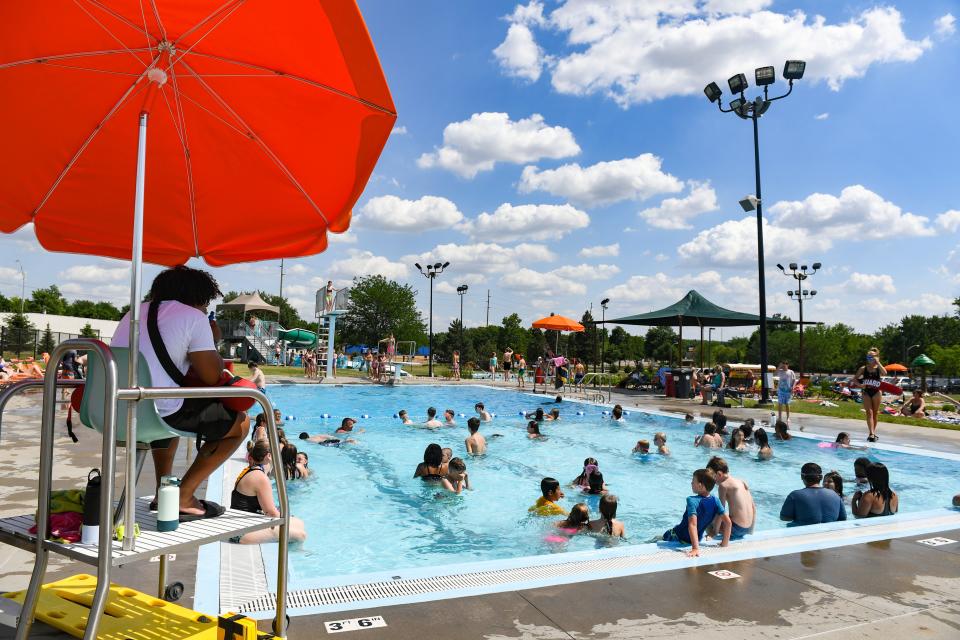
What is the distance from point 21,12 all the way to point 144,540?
93.4 inches

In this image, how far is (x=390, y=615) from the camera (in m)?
3.49

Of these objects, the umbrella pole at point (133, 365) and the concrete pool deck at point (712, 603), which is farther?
the concrete pool deck at point (712, 603)

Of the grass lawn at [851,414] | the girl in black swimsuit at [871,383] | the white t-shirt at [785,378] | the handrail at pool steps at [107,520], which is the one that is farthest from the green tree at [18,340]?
the girl in black swimsuit at [871,383]

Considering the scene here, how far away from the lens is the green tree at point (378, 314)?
63.7 meters

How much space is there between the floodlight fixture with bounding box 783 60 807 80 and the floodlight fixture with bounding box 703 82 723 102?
6.69 ft

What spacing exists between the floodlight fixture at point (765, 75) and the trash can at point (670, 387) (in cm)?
1068

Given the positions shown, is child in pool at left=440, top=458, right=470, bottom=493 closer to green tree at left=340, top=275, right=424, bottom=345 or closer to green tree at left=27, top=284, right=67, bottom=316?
green tree at left=340, top=275, right=424, bottom=345

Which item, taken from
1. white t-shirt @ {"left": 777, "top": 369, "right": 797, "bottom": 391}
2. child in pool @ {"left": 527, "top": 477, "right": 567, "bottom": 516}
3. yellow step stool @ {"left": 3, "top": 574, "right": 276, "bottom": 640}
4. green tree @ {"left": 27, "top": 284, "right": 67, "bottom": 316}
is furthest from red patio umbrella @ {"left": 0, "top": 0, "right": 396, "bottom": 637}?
green tree @ {"left": 27, "top": 284, "right": 67, "bottom": 316}

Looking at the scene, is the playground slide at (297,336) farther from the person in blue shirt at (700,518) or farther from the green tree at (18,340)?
the person in blue shirt at (700,518)

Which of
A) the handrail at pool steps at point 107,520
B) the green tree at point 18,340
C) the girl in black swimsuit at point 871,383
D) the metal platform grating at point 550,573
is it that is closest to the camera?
the handrail at pool steps at point 107,520

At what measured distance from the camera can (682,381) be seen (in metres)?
22.2

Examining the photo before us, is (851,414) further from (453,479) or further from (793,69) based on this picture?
(453,479)

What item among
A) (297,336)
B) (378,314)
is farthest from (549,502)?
(378,314)

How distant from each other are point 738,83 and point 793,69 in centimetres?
163
